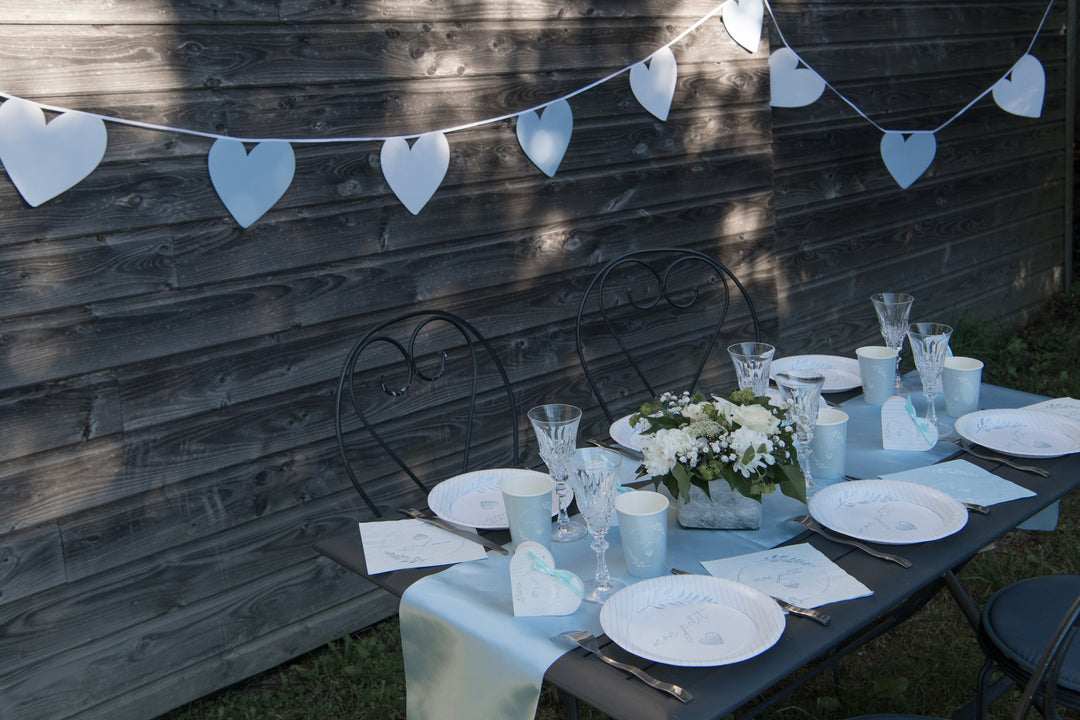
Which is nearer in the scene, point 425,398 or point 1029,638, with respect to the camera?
point 1029,638

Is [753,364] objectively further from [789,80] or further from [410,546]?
[789,80]

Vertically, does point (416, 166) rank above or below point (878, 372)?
above

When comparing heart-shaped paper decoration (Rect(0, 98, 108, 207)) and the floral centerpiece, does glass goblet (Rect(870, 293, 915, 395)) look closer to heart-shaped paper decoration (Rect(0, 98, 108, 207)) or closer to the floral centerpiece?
the floral centerpiece

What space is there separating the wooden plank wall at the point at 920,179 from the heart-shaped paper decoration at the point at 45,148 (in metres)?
2.25

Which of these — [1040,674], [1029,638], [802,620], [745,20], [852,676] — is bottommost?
[852,676]

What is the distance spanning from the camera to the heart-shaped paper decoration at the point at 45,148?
1.77m

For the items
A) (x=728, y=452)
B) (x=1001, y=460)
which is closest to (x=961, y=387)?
(x=1001, y=460)

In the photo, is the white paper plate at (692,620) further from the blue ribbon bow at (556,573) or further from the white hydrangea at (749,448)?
the white hydrangea at (749,448)

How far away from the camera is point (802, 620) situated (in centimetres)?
119

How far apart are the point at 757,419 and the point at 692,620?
1.05 feet

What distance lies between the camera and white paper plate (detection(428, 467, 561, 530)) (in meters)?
1.53

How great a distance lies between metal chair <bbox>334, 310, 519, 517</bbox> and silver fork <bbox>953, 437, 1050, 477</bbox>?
1011 mm

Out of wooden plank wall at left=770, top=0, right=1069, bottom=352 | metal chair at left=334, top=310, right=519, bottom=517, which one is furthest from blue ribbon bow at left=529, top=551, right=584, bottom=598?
wooden plank wall at left=770, top=0, right=1069, bottom=352

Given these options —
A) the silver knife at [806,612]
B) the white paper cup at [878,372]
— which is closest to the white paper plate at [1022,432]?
the white paper cup at [878,372]
